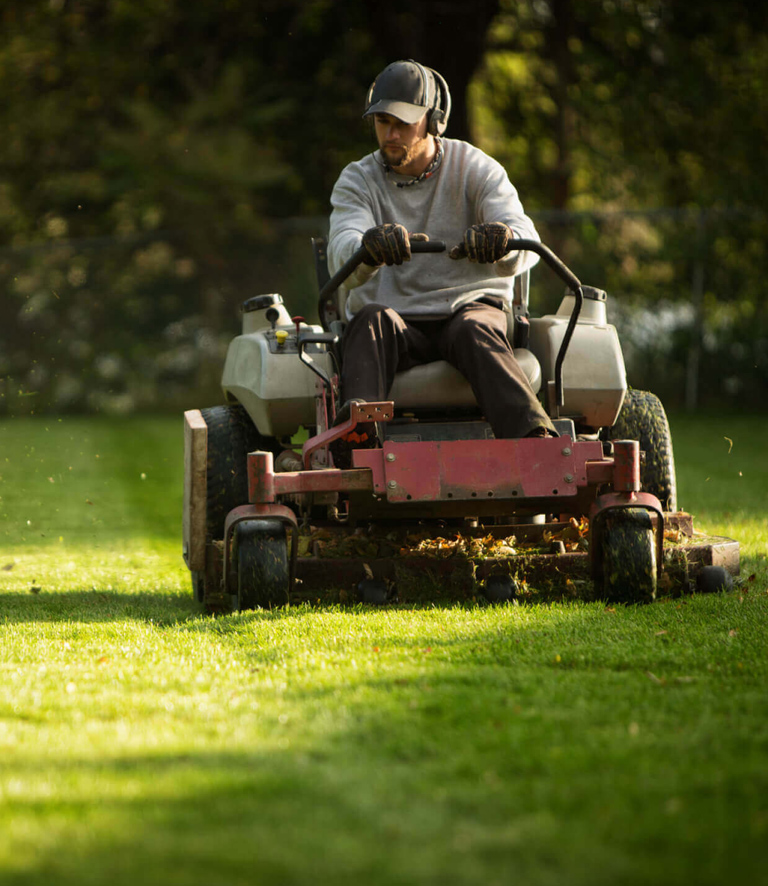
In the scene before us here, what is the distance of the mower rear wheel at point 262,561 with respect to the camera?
12.2ft

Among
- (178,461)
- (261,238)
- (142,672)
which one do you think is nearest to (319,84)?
(261,238)

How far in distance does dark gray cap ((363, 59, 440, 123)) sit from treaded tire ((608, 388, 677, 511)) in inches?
52.5

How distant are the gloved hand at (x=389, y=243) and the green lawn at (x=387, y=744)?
110cm

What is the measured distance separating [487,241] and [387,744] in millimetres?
2059

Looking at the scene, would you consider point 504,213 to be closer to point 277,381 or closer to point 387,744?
point 277,381

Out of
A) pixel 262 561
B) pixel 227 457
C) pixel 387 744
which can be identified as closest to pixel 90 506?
pixel 227 457

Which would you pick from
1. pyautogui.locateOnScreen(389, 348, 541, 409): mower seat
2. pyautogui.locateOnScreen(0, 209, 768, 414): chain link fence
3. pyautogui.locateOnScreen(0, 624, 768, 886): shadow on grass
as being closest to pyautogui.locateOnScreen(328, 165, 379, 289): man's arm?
pyautogui.locateOnScreen(389, 348, 541, 409): mower seat

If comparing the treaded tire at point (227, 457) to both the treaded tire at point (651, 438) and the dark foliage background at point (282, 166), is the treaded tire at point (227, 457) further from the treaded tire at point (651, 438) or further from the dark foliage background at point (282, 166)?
the dark foliage background at point (282, 166)

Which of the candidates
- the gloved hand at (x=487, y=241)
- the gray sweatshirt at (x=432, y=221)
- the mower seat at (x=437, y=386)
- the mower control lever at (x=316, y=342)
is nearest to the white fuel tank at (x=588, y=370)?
the mower seat at (x=437, y=386)

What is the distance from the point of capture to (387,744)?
2297 mm

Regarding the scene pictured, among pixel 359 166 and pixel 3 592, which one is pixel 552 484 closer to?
pixel 359 166

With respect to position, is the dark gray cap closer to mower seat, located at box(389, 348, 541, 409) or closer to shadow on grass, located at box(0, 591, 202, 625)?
mower seat, located at box(389, 348, 541, 409)

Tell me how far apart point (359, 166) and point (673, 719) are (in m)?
2.78

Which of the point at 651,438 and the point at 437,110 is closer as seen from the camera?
the point at 437,110
